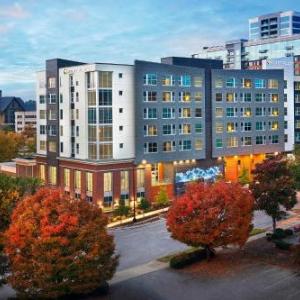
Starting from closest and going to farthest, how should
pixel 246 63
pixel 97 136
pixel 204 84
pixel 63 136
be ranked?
pixel 97 136
pixel 63 136
pixel 204 84
pixel 246 63

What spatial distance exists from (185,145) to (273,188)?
39.4 metres

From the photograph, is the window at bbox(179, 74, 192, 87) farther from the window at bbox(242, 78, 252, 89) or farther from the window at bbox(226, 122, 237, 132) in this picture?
the window at bbox(242, 78, 252, 89)

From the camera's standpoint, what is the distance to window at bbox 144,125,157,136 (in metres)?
84.2

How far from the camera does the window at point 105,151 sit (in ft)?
261

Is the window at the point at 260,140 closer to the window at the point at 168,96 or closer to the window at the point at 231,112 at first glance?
the window at the point at 231,112

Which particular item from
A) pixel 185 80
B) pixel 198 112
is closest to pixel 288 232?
pixel 198 112

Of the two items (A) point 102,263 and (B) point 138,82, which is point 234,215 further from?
(B) point 138,82

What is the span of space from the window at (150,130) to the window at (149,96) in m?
4.26

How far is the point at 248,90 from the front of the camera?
3868 inches

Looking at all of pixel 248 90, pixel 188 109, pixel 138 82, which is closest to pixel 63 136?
pixel 138 82

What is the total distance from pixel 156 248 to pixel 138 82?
114 feet

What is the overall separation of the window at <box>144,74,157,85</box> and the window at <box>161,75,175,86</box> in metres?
1.65

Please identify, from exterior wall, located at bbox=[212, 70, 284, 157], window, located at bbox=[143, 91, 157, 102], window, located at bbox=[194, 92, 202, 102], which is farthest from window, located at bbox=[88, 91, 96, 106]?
exterior wall, located at bbox=[212, 70, 284, 157]

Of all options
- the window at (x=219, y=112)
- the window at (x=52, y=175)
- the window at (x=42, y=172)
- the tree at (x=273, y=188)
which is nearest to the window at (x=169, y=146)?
the window at (x=219, y=112)
